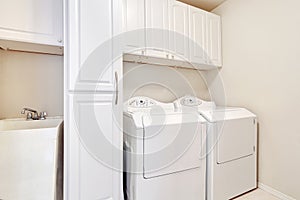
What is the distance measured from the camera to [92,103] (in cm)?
137

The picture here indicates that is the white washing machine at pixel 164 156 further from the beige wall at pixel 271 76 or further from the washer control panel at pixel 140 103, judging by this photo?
the beige wall at pixel 271 76

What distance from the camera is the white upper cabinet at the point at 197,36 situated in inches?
94.0

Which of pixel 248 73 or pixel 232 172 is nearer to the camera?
pixel 232 172

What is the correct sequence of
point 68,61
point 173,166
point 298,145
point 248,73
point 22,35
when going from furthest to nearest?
point 248,73 < point 298,145 < point 173,166 < point 22,35 < point 68,61

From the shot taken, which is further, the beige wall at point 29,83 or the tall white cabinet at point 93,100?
the beige wall at point 29,83

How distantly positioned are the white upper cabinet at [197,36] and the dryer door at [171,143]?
3.49ft

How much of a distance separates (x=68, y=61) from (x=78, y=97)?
27 centimetres

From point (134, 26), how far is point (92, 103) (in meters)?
1.06

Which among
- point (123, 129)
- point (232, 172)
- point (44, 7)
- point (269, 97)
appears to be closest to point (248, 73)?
point (269, 97)

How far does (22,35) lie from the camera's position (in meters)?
1.43

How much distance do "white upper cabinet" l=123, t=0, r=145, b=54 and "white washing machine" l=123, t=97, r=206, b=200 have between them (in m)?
0.80

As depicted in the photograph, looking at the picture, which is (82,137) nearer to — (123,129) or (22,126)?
(123,129)

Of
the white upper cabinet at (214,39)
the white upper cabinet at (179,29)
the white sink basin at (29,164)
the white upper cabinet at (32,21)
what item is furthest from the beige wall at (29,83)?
the white upper cabinet at (214,39)

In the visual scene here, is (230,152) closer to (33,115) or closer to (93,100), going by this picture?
(93,100)
